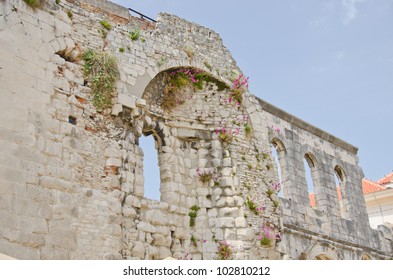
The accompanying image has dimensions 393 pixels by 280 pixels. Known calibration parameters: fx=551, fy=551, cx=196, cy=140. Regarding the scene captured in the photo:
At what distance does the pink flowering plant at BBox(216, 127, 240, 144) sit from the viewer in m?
12.4

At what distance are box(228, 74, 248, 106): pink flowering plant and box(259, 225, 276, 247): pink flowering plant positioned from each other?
298 cm

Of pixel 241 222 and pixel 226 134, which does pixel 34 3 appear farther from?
pixel 241 222

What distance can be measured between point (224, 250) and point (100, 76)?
14.1ft

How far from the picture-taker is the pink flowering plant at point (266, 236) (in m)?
11.6

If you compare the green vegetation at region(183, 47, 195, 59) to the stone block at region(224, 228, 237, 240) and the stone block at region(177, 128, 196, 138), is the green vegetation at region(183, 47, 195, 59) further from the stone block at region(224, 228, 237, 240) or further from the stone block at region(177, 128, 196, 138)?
the stone block at region(224, 228, 237, 240)

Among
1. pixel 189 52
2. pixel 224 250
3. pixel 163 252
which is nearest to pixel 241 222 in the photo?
pixel 224 250

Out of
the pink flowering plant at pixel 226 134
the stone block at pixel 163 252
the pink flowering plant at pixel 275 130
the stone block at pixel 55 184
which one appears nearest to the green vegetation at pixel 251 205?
the pink flowering plant at pixel 226 134

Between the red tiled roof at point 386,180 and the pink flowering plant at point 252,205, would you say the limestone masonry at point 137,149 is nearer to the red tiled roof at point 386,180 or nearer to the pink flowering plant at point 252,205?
the pink flowering plant at point 252,205

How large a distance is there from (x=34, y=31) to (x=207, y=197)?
494 cm

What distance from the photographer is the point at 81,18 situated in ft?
34.7

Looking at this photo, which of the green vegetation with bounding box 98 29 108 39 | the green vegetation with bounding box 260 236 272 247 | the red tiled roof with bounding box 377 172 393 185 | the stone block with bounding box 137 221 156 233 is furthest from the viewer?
the red tiled roof with bounding box 377 172 393 185

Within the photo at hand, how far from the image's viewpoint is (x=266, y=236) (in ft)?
38.6

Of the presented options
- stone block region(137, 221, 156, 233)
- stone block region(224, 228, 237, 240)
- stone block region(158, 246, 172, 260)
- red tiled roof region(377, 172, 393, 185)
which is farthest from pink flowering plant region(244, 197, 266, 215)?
red tiled roof region(377, 172, 393, 185)

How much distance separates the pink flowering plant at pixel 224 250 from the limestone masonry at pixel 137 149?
2 cm
